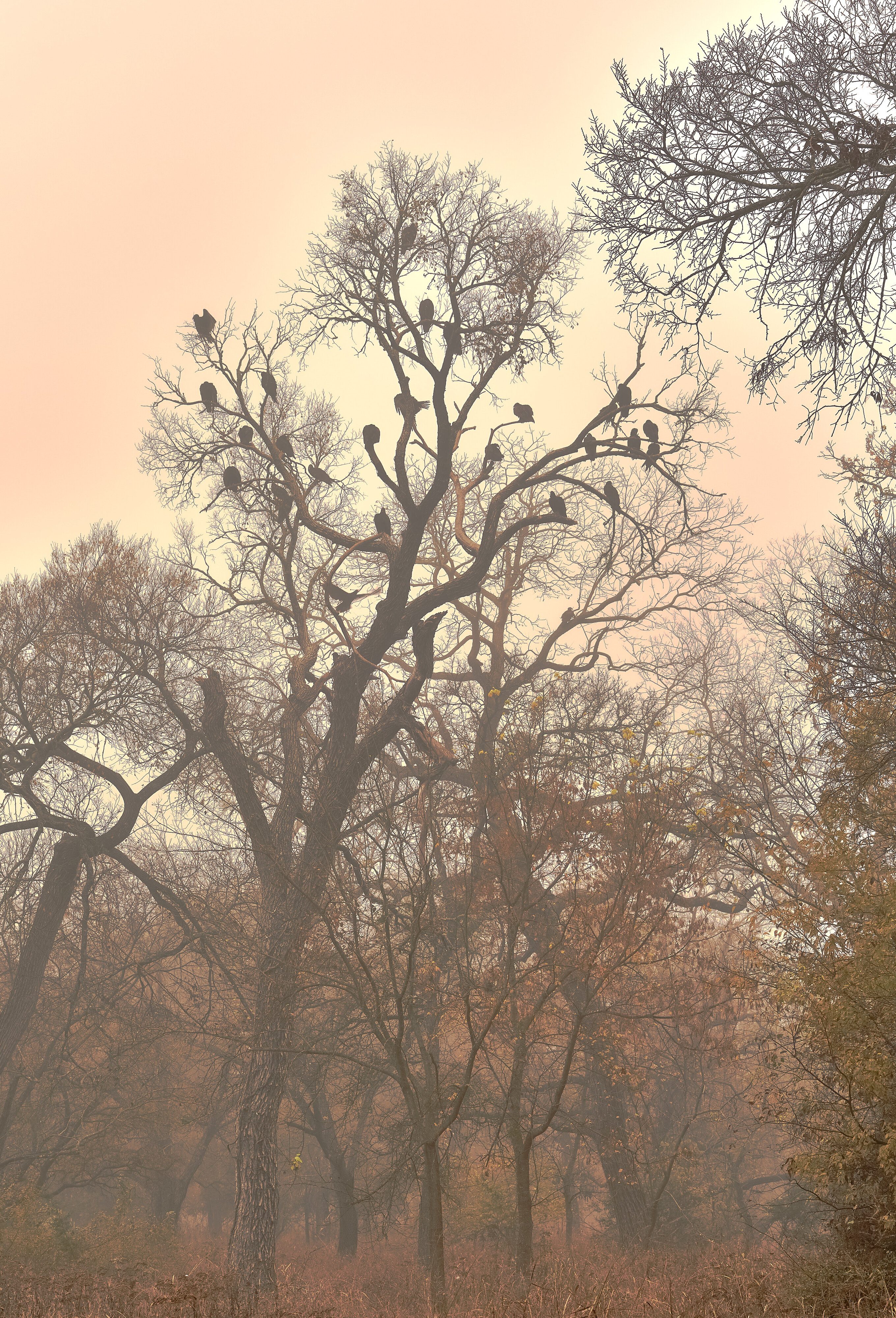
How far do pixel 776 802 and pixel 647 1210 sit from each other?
7721 millimetres

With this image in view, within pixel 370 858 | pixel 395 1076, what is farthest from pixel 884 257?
pixel 395 1076

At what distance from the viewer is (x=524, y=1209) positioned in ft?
32.5

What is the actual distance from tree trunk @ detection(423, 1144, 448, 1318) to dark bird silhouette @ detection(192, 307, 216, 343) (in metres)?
12.2

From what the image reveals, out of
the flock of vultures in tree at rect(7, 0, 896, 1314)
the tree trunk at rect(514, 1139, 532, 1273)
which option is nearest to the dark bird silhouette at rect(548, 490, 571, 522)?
the flock of vultures in tree at rect(7, 0, 896, 1314)

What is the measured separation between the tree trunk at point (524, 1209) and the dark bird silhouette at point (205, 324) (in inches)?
493

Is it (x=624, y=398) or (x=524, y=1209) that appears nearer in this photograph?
(x=524, y=1209)

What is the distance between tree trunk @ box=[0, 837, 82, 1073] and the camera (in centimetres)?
1391

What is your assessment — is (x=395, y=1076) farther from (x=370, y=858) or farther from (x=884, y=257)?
(x=884, y=257)

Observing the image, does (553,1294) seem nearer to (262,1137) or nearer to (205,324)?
(262,1137)

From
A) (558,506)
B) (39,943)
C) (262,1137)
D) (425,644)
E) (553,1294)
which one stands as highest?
(558,506)

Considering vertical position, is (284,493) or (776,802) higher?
(284,493)

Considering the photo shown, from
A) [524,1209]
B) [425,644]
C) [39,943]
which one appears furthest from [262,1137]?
[425,644]

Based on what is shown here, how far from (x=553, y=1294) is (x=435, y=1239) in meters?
1.27

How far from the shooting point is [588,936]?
11.8m
